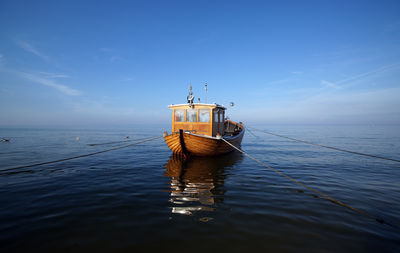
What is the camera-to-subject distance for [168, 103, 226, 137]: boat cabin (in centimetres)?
1278

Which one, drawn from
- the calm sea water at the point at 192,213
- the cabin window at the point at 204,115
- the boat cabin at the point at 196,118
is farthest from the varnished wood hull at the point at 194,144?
the calm sea water at the point at 192,213

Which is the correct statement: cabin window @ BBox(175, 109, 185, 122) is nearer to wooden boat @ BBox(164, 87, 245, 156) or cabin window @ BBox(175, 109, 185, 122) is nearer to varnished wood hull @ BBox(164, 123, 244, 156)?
wooden boat @ BBox(164, 87, 245, 156)

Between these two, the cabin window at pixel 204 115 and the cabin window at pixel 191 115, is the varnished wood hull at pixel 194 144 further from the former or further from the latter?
the cabin window at pixel 191 115

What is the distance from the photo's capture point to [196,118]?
13055mm

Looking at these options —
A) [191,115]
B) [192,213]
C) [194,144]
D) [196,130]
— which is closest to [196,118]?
[191,115]

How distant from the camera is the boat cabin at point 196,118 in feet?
41.9

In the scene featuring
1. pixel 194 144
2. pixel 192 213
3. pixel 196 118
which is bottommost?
pixel 192 213

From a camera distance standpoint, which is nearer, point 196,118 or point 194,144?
point 194,144

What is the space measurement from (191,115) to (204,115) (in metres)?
0.99

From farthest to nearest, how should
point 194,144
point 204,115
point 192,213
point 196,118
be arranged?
point 196,118
point 204,115
point 194,144
point 192,213

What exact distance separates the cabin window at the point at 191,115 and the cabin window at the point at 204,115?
383 millimetres

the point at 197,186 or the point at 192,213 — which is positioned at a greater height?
the point at 192,213

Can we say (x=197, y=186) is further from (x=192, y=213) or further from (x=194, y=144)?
(x=194, y=144)

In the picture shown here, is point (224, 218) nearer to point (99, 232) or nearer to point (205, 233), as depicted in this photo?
point (205, 233)
